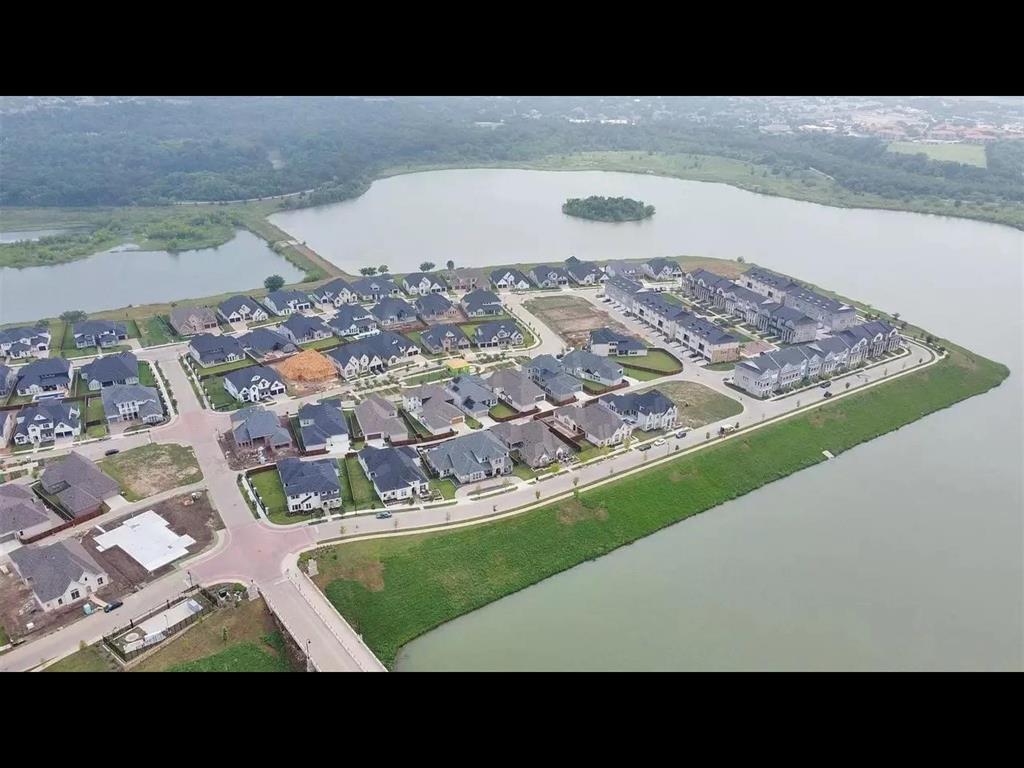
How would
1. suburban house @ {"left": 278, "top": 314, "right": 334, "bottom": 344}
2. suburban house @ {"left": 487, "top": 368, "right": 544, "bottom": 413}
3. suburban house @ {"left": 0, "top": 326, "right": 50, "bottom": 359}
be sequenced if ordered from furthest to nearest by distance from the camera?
1. suburban house @ {"left": 278, "top": 314, "right": 334, "bottom": 344}
2. suburban house @ {"left": 0, "top": 326, "right": 50, "bottom": 359}
3. suburban house @ {"left": 487, "top": 368, "right": 544, "bottom": 413}

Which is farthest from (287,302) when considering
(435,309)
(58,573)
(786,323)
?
(786,323)

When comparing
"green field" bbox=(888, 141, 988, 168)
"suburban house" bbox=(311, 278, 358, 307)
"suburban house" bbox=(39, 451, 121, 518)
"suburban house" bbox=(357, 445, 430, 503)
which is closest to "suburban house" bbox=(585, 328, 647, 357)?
"suburban house" bbox=(357, 445, 430, 503)

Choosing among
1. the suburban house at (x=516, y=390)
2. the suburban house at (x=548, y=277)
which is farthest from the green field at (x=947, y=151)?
the suburban house at (x=516, y=390)

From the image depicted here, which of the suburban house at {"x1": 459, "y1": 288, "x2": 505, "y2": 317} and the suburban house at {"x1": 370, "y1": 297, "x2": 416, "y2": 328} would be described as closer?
the suburban house at {"x1": 370, "y1": 297, "x2": 416, "y2": 328}

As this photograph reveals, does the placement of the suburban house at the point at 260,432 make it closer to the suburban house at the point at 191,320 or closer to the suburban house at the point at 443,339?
the suburban house at the point at 443,339

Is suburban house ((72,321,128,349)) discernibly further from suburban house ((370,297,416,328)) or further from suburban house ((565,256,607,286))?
suburban house ((565,256,607,286))

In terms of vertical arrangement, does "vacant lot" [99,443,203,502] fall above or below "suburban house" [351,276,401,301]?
below

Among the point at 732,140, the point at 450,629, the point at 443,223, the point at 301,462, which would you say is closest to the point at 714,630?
the point at 450,629
